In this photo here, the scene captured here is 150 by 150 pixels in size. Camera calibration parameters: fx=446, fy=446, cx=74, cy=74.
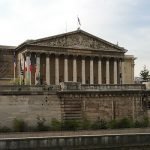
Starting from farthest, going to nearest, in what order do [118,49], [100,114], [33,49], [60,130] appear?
[118,49], [33,49], [100,114], [60,130]

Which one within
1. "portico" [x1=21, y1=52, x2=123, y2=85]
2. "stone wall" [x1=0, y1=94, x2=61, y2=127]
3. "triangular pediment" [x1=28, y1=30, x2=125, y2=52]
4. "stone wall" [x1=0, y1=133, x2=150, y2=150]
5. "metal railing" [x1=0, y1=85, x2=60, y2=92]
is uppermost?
"triangular pediment" [x1=28, y1=30, x2=125, y2=52]

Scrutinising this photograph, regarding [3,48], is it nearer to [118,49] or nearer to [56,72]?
[56,72]

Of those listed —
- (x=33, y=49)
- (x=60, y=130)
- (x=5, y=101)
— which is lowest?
(x=60, y=130)

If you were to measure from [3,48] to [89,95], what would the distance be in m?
34.5

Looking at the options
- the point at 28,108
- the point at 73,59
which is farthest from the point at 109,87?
the point at 73,59

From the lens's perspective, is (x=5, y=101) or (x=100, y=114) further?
(x=100, y=114)

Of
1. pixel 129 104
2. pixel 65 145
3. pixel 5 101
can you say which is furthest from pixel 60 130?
pixel 65 145

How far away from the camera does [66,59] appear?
76.8 metres

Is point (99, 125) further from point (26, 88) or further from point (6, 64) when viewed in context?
point (6, 64)

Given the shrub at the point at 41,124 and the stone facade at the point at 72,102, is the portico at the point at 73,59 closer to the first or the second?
the stone facade at the point at 72,102

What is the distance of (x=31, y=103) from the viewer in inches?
1743

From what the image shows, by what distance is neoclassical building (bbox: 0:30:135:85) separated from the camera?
73688 mm

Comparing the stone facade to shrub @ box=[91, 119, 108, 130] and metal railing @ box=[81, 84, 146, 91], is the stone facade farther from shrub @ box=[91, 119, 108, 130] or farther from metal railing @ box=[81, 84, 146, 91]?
shrub @ box=[91, 119, 108, 130]

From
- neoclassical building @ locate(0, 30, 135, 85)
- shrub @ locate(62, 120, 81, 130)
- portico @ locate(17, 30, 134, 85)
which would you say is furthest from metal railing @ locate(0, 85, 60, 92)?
neoclassical building @ locate(0, 30, 135, 85)
